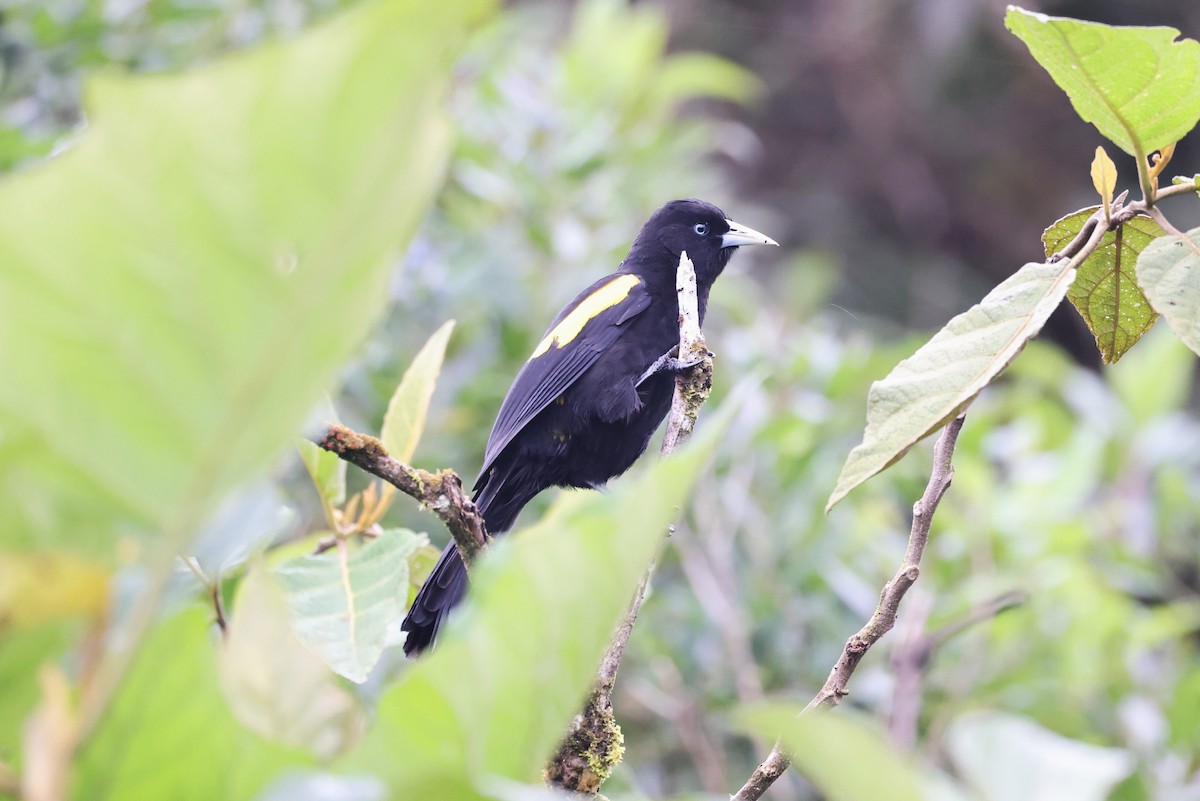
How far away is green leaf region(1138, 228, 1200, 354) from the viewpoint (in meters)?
1.25

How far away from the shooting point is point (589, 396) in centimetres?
344

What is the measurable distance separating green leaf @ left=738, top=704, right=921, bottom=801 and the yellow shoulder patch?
9.39ft

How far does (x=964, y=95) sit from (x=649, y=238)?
888 centimetres

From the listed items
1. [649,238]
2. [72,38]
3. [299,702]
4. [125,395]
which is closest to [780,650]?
[649,238]

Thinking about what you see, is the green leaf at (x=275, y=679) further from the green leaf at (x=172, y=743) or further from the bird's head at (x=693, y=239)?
the bird's head at (x=693, y=239)

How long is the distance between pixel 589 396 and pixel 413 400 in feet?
5.57

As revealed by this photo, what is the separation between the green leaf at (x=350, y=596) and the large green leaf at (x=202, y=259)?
683 millimetres

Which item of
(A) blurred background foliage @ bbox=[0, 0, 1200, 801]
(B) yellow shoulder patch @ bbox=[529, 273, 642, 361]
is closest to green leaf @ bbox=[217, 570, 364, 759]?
(A) blurred background foliage @ bbox=[0, 0, 1200, 801]

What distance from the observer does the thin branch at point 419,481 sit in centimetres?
148

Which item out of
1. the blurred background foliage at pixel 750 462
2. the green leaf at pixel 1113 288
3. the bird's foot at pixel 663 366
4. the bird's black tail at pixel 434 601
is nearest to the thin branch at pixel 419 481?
the bird's black tail at pixel 434 601

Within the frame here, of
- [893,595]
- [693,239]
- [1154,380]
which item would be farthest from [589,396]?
[1154,380]

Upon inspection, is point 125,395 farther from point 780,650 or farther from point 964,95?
point 964,95

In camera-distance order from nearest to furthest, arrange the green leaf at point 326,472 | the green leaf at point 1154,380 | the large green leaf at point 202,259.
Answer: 1. the large green leaf at point 202,259
2. the green leaf at point 326,472
3. the green leaf at point 1154,380

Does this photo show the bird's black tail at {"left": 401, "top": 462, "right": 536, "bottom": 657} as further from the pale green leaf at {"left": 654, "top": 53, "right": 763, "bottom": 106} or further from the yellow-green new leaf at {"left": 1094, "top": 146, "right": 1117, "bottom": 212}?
the pale green leaf at {"left": 654, "top": 53, "right": 763, "bottom": 106}
